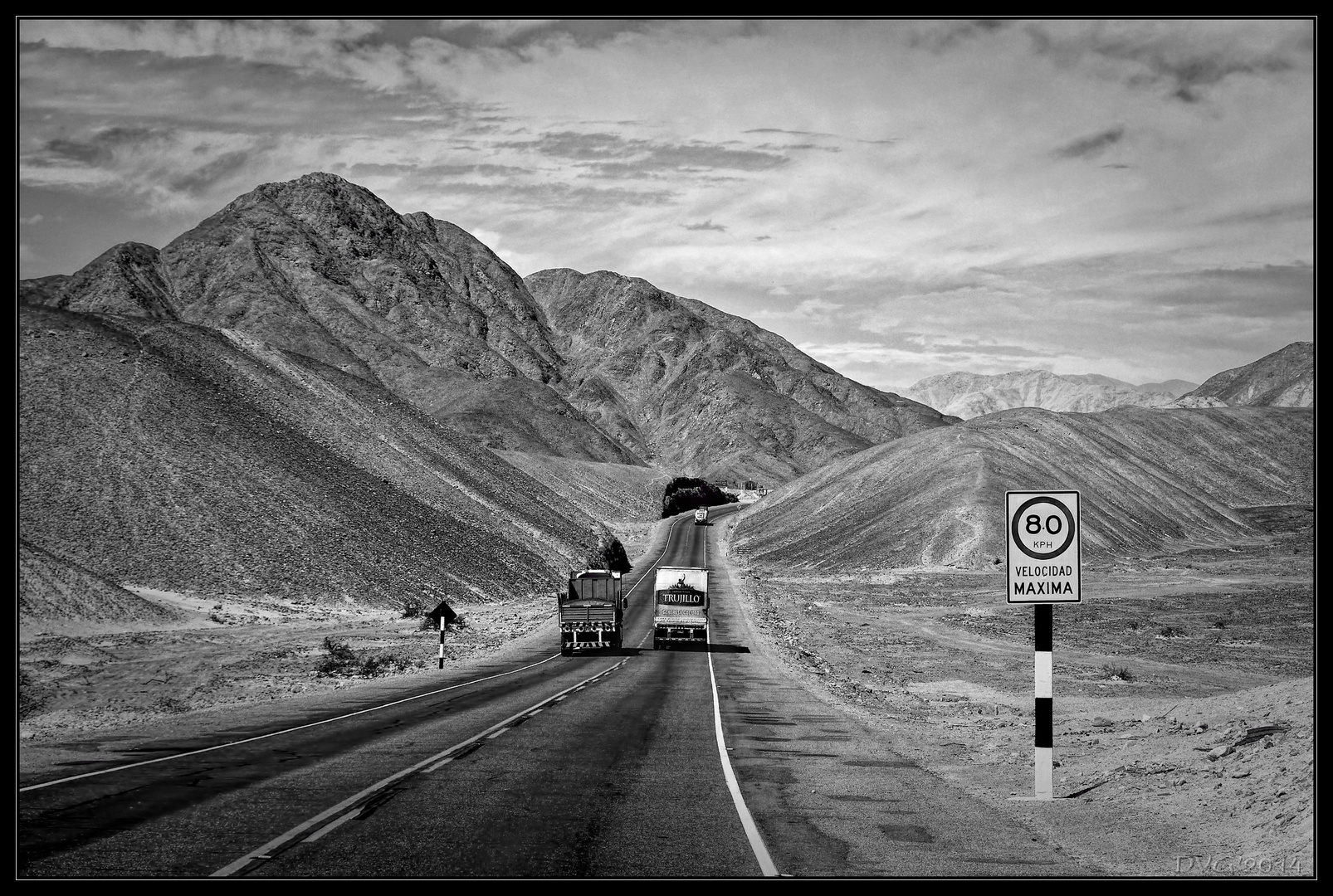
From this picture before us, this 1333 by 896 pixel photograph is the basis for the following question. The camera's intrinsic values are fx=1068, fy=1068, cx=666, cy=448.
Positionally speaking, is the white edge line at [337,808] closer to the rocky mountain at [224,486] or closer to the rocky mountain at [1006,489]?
the rocky mountain at [224,486]

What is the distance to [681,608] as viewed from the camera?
45.3 m

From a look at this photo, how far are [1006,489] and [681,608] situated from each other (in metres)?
39.9

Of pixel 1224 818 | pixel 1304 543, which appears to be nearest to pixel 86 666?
pixel 1224 818

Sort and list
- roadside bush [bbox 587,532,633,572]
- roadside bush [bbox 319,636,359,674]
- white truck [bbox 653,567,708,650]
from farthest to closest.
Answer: roadside bush [bbox 587,532,633,572] < white truck [bbox 653,567,708,650] < roadside bush [bbox 319,636,359,674]

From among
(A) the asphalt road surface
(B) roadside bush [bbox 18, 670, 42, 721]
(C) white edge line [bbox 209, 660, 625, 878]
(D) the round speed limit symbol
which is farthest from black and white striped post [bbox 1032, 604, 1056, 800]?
(B) roadside bush [bbox 18, 670, 42, 721]

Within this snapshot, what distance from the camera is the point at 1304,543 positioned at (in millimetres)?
95812

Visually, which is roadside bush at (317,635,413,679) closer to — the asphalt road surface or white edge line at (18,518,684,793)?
white edge line at (18,518,684,793)

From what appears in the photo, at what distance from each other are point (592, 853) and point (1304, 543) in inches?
4074

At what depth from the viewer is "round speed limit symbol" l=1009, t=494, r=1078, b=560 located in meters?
13.7

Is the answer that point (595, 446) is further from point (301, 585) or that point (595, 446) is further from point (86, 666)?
point (86, 666)

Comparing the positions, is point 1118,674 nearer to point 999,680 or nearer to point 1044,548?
point 999,680

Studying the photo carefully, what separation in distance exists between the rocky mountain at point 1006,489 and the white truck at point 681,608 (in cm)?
4355

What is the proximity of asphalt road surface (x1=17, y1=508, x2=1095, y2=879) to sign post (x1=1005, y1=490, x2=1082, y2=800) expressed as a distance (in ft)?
6.70
